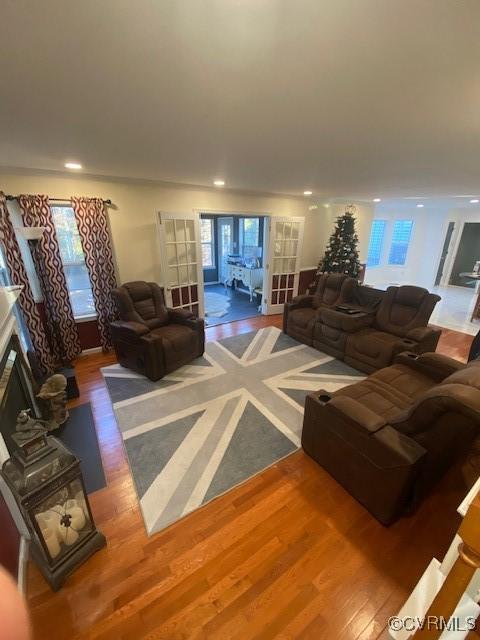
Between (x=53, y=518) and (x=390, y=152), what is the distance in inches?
Answer: 135

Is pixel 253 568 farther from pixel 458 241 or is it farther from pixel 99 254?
pixel 458 241

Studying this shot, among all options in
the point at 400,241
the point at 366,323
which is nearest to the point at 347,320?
the point at 366,323

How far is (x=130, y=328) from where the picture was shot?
2994mm

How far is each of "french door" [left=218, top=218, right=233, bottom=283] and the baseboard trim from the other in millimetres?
6487

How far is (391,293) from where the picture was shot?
139 inches

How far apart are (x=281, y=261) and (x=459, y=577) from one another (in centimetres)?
493

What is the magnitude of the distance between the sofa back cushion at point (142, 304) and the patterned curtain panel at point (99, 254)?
322mm

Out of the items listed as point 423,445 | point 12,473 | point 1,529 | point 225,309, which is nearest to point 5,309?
point 12,473

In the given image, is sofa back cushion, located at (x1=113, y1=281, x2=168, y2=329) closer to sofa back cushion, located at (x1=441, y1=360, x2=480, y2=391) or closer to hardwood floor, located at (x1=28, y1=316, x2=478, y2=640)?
hardwood floor, located at (x1=28, y1=316, x2=478, y2=640)

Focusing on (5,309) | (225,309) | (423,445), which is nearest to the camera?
(423,445)

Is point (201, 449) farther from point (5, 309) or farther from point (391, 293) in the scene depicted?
point (391, 293)

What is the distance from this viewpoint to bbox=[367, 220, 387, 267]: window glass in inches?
314

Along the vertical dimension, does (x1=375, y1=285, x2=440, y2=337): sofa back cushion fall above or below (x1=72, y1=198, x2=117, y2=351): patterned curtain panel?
below

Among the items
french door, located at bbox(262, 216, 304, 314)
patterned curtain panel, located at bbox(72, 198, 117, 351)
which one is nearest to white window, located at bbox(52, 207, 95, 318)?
patterned curtain panel, located at bbox(72, 198, 117, 351)
